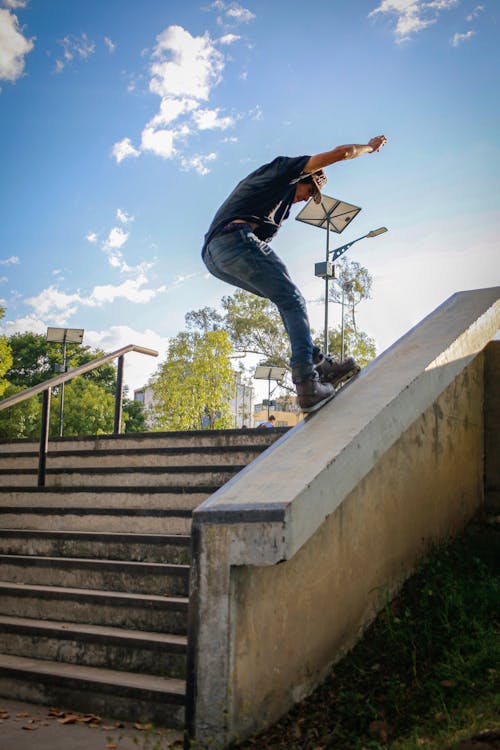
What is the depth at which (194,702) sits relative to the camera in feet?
8.16

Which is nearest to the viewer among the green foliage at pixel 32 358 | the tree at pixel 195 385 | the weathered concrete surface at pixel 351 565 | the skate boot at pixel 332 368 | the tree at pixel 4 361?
the weathered concrete surface at pixel 351 565

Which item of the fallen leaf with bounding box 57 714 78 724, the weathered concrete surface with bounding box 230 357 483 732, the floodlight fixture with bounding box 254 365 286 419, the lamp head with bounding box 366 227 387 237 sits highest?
the lamp head with bounding box 366 227 387 237

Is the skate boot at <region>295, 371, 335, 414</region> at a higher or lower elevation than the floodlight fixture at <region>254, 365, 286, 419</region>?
lower

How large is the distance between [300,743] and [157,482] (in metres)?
2.82

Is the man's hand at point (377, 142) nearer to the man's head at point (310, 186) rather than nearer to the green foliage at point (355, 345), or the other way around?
the man's head at point (310, 186)

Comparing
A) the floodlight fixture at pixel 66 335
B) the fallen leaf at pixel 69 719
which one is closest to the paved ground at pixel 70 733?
the fallen leaf at pixel 69 719

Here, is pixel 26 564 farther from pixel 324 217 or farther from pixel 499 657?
pixel 324 217

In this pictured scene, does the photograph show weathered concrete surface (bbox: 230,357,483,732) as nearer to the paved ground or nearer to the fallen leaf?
the paved ground

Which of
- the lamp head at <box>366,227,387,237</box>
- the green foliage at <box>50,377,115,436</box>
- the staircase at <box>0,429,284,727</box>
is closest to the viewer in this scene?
the staircase at <box>0,429,284,727</box>

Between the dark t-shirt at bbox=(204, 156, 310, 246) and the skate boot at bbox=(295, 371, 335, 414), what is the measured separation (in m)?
1.07

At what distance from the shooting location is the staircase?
3154mm

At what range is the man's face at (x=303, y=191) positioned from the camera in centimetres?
412

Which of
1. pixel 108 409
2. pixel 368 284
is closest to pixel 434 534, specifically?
pixel 368 284

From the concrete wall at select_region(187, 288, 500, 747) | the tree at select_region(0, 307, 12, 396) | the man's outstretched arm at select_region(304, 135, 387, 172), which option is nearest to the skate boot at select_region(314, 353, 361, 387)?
the concrete wall at select_region(187, 288, 500, 747)
